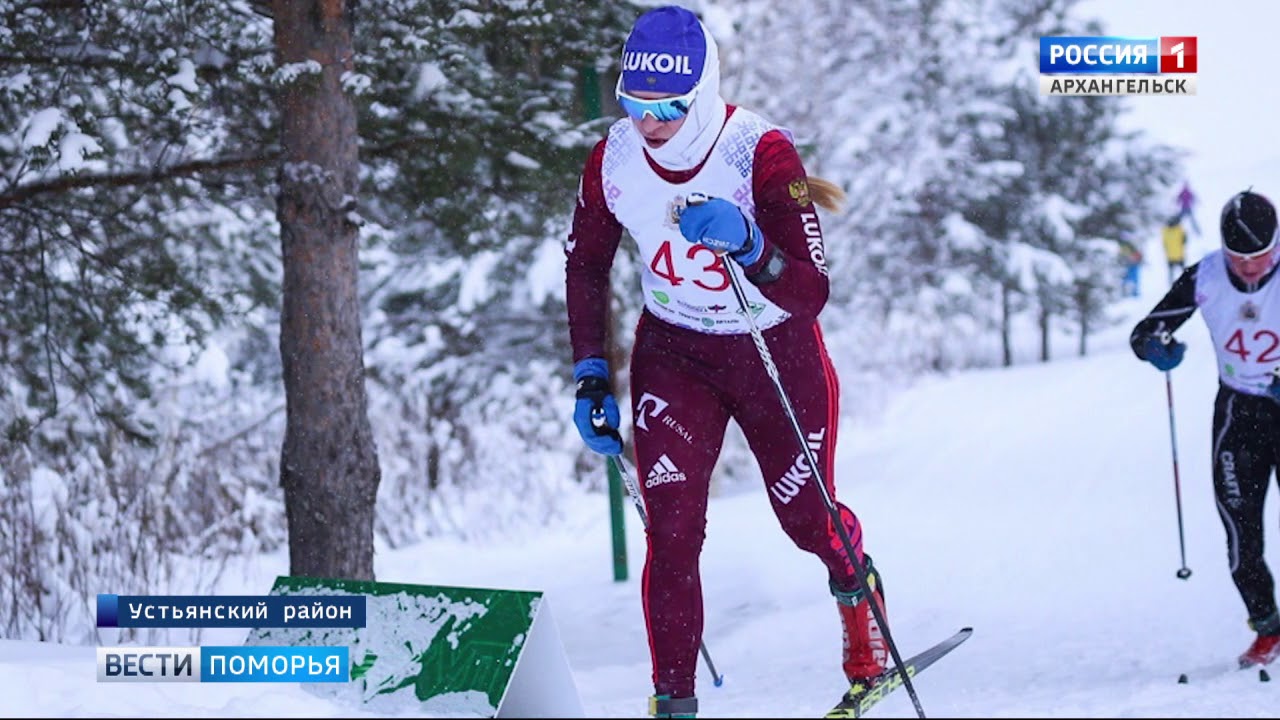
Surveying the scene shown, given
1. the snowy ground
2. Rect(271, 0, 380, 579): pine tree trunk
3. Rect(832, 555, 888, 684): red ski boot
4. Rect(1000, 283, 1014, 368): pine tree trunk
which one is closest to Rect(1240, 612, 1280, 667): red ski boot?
the snowy ground

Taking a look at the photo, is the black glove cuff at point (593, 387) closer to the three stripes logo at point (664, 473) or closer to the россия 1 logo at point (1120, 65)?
the three stripes logo at point (664, 473)

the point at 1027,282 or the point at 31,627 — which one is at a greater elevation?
the point at 1027,282

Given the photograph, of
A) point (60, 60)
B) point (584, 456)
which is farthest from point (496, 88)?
point (584, 456)

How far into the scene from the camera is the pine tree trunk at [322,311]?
616cm

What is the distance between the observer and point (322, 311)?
245 inches

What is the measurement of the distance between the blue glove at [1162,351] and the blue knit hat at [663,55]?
3027mm

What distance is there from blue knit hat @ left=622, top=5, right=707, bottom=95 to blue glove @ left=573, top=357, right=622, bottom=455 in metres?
0.94

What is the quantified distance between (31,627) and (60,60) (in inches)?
120

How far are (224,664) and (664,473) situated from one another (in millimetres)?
1543

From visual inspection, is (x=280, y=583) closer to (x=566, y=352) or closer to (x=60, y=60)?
→ (x=60, y=60)

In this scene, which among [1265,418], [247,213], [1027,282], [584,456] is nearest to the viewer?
[1265,418]

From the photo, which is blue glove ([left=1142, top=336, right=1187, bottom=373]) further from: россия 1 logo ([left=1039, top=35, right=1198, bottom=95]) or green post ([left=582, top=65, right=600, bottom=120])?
green post ([left=582, top=65, right=600, bottom=120])

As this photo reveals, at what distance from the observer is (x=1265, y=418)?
5.82 m

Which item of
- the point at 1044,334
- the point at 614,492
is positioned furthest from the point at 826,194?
the point at 1044,334
